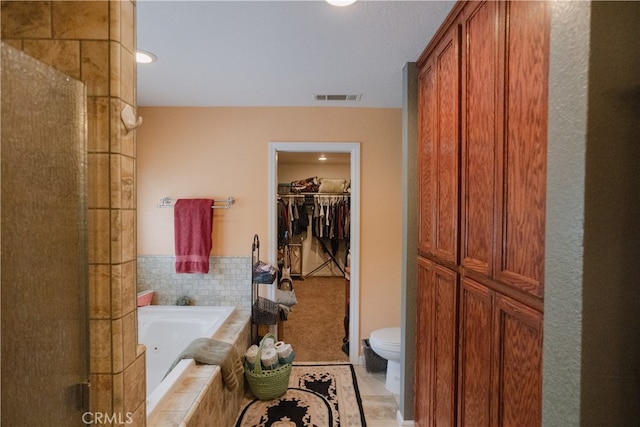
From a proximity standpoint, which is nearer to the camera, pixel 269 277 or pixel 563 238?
pixel 563 238

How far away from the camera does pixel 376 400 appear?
230 cm

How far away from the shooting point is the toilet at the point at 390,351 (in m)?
2.31

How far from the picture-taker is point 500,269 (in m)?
1.04

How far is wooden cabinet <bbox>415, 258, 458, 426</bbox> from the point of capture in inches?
55.6

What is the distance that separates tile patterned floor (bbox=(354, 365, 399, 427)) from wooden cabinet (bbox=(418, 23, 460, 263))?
1232 mm

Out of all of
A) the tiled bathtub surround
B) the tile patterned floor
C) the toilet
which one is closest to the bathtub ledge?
the tiled bathtub surround

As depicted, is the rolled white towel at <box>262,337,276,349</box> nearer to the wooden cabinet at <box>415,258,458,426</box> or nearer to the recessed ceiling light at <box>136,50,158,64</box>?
the wooden cabinet at <box>415,258,458,426</box>

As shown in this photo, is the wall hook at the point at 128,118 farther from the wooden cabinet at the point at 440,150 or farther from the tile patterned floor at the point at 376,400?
the tile patterned floor at the point at 376,400

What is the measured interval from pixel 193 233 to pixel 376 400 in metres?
2.06

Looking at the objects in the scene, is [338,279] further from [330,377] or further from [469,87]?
[469,87]

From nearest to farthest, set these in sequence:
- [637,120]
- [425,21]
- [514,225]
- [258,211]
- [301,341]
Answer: [637,120]
[514,225]
[425,21]
[258,211]
[301,341]

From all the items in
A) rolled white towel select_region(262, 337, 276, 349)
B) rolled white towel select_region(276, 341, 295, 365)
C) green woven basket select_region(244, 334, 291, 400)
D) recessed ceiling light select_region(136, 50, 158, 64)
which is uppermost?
recessed ceiling light select_region(136, 50, 158, 64)

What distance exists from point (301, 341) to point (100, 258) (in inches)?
110

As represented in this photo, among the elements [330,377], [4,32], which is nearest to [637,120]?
[4,32]
